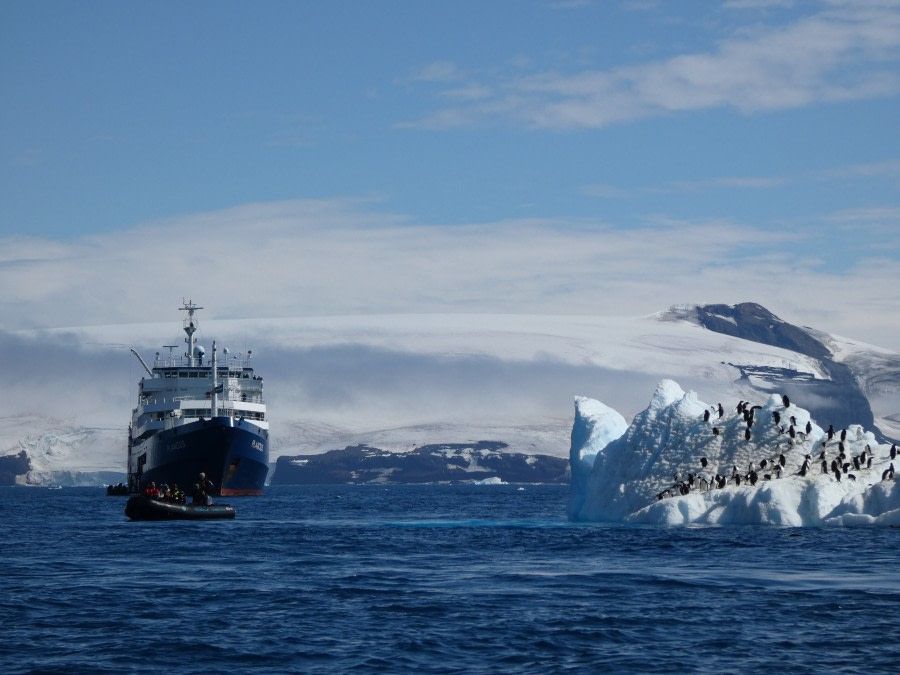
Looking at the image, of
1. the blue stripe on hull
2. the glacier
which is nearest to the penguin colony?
the glacier

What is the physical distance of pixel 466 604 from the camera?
38.5 m

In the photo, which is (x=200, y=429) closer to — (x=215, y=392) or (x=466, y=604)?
(x=215, y=392)

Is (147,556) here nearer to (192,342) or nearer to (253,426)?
(253,426)

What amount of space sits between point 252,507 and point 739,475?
56.0m

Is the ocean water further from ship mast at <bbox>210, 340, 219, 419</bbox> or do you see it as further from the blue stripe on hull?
ship mast at <bbox>210, 340, 219, 419</bbox>

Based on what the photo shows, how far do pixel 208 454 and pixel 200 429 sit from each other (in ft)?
9.25

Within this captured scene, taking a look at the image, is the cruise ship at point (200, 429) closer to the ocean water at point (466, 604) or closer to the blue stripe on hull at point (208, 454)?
the blue stripe on hull at point (208, 454)

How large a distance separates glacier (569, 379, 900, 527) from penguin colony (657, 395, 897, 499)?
0.05m

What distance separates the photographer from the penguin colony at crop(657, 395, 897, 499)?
A: 67.0 meters

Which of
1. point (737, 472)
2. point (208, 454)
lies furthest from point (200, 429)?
point (737, 472)

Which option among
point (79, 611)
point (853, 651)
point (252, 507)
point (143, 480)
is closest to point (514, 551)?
point (79, 611)

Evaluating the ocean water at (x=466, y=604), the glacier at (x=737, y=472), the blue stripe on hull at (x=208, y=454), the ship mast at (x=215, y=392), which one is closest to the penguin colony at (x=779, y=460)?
the glacier at (x=737, y=472)

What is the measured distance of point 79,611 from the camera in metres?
37.8

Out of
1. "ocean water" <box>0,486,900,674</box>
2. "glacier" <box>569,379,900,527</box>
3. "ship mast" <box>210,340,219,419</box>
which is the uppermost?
"ship mast" <box>210,340,219,419</box>
